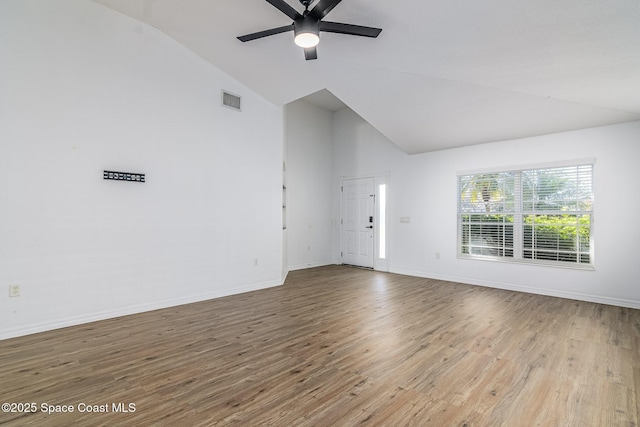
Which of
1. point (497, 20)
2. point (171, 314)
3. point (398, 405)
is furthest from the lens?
point (171, 314)

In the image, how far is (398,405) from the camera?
198 centimetres

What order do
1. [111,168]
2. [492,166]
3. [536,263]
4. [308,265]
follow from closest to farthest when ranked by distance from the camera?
[111,168]
[536,263]
[492,166]
[308,265]

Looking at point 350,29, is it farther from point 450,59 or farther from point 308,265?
point 308,265

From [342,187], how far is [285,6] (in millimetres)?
5407

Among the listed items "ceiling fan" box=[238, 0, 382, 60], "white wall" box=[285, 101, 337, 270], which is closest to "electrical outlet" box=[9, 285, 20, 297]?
"ceiling fan" box=[238, 0, 382, 60]

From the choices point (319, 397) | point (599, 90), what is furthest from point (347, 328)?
point (599, 90)

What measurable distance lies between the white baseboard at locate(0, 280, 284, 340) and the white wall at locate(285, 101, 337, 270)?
7.10ft

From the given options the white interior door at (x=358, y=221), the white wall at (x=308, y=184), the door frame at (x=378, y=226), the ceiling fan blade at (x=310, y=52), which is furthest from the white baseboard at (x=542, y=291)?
the ceiling fan blade at (x=310, y=52)

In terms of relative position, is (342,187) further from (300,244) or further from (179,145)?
(179,145)

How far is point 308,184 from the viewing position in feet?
24.1

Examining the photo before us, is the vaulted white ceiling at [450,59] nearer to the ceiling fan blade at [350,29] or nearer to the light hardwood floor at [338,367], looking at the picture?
the ceiling fan blade at [350,29]

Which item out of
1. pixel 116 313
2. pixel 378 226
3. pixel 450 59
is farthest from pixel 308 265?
pixel 450 59

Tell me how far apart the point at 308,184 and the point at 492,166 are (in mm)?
3861

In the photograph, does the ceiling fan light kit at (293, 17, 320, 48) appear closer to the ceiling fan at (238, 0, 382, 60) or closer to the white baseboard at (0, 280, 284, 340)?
the ceiling fan at (238, 0, 382, 60)
